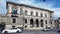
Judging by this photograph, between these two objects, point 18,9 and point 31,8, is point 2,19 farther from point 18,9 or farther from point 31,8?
point 31,8

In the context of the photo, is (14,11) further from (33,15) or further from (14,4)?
(33,15)

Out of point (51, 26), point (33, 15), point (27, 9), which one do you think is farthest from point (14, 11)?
point (51, 26)

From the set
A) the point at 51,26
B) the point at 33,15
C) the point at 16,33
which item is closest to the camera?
the point at 16,33

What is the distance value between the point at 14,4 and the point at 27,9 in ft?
14.1

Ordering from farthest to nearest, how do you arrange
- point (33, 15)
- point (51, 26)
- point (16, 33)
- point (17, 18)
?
point (33, 15), point (17, 18), point (51, 26), point (16, 33)

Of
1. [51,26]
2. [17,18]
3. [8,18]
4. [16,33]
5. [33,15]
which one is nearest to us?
[16,33]

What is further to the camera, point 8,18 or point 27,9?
point 27,9

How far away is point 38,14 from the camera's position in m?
30.9

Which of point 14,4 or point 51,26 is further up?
point 14,4

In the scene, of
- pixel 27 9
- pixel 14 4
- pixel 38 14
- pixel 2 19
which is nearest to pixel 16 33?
pixel 2 19

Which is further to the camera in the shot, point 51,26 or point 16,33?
point 51,26

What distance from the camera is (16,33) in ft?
62.6

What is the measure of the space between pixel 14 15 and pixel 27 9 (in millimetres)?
3673

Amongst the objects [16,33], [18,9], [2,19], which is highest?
[18,9]
